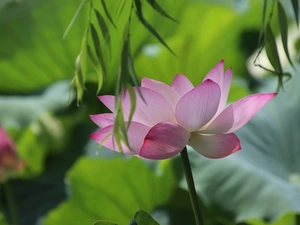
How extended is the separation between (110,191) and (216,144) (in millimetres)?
709

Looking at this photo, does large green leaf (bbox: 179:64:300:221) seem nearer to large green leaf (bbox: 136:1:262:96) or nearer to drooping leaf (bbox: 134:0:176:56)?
large green leaf (bbox: 136:1:262:96)

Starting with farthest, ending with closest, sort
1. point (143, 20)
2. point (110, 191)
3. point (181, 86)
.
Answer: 1. point (110, 191)
2. point (181, 86)
3. point (143, 20)

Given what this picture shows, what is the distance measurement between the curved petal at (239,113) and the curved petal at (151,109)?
1.3 inches

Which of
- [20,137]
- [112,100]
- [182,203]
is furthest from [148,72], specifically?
[112,100]

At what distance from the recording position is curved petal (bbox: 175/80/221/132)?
0.45 metres

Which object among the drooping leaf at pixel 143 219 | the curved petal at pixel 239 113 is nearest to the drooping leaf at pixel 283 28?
the curved petal at pixel 239 113

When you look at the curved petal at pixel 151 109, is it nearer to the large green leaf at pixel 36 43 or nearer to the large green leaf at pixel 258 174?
the large green leaf at pixel 258 174

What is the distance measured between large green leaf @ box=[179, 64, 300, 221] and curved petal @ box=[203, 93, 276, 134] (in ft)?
1.44

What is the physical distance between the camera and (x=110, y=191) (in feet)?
3.77

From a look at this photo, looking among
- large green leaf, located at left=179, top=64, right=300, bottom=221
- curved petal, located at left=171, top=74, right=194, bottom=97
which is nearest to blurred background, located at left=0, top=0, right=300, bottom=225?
large green leaf, located at left=179, top=64, right=300, bottom=221

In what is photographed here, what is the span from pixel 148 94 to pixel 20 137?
40.7 inches

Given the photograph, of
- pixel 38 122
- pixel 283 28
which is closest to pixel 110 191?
Result: pixel 38 122

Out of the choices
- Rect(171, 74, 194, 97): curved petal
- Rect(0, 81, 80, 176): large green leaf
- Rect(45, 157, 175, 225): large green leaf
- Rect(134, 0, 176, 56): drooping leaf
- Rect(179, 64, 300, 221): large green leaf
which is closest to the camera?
Rect(134, 0, 176, 56): drooping leaf

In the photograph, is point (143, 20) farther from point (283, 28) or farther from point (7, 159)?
point (7, 159)
